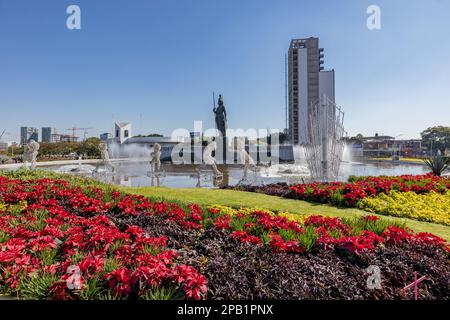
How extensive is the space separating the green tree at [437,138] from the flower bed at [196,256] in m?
73.8

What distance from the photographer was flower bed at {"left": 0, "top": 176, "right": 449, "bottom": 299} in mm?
2779

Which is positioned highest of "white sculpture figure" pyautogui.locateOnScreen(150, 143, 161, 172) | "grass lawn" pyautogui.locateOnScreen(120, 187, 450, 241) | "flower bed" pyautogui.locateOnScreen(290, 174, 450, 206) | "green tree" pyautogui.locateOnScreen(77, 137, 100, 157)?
"green tree" pyautogui.locateOnScreen(77, 137, 100, 157)

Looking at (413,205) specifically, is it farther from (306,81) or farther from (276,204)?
(306,81)

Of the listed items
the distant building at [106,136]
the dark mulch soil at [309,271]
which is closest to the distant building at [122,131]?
the distant building at [106,136]

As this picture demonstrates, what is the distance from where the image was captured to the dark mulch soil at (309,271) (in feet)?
9.18

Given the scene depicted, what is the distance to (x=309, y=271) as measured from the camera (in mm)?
3152

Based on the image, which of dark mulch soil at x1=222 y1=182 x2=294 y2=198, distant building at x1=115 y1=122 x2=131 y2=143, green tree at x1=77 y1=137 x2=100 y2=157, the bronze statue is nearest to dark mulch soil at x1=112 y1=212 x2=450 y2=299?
dark mulch soil at x1=222 y1=182 x2=294 y2=198

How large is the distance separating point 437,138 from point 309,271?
8227 cm

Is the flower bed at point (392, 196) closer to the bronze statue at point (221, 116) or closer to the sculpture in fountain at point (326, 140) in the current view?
the sculpture in fountain at point (326, 140)

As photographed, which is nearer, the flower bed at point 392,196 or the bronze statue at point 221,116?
the flower bed at point 392,196

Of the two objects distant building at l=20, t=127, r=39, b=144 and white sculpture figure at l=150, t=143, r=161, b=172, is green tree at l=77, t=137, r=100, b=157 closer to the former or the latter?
distant building at l=20, t=127, r=39, b=144

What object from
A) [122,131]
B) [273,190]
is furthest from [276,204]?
[122,131]

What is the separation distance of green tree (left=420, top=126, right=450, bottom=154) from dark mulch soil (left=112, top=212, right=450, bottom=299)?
73964mm
